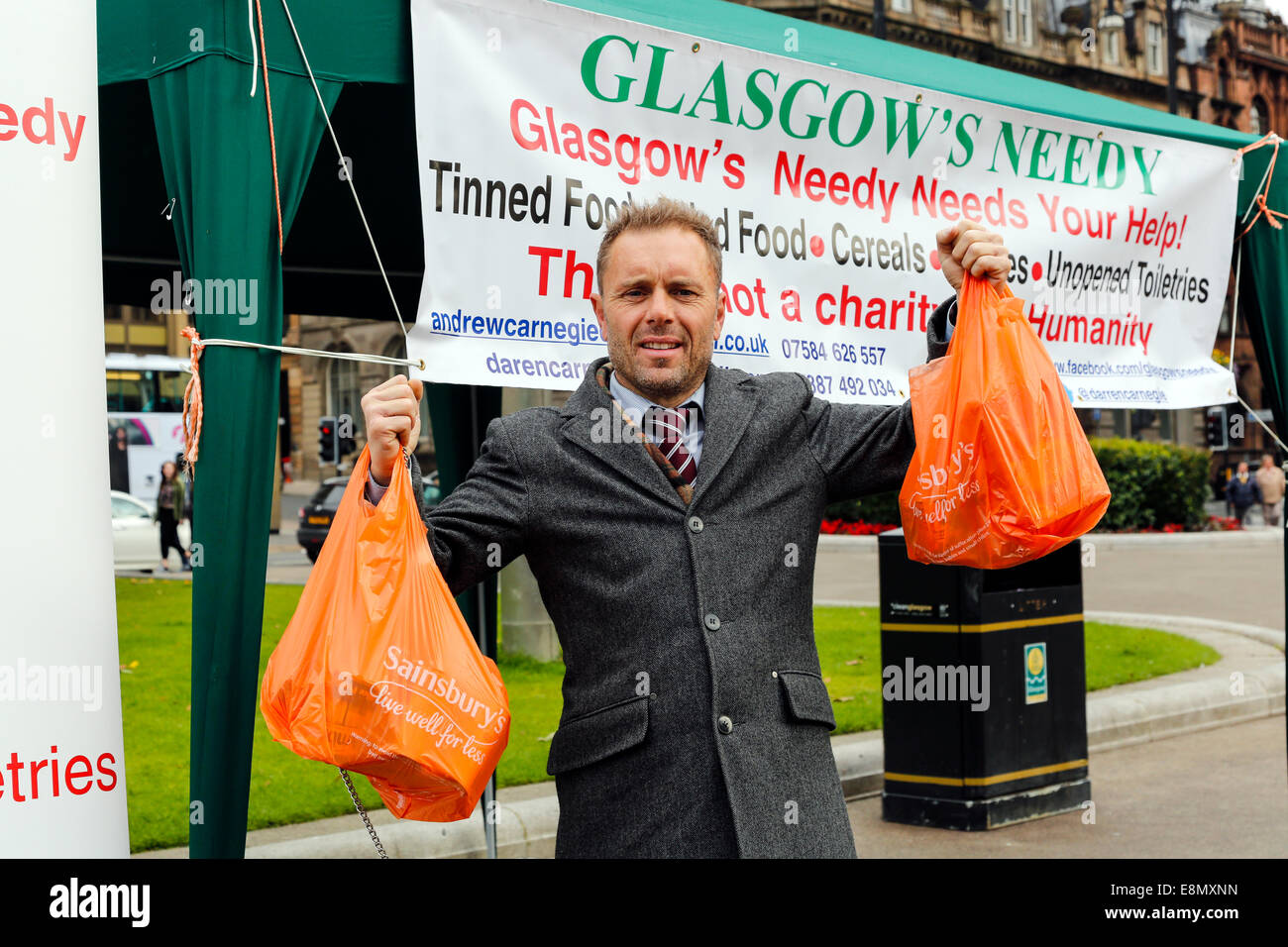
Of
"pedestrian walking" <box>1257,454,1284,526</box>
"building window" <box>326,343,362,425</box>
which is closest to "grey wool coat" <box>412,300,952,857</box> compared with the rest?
"pedestrian walking" <box>1257,454,1284,526</box>

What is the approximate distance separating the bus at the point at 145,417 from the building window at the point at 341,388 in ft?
41.3

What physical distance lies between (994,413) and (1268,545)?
76.9 feet

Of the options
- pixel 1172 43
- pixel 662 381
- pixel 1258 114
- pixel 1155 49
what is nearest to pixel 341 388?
pixel 1172 43

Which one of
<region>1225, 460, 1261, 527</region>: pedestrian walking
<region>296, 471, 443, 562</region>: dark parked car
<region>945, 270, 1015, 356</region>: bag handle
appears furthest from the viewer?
<region>1225, 460, 1261, 527</region>: pedestrian walking

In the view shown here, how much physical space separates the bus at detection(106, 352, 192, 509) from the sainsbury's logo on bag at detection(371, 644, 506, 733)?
2986cm

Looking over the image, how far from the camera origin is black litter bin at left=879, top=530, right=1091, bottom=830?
6547mm

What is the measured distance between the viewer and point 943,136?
15.1 ft

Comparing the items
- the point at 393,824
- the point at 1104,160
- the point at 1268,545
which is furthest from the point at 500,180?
the point at 1268,545

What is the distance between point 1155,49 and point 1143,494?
3243 cm

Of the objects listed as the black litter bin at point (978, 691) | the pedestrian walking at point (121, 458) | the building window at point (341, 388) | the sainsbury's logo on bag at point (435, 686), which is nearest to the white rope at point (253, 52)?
the sainsbury's logo on bag at point (435, 686)

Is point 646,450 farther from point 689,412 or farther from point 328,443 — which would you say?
point 328,443

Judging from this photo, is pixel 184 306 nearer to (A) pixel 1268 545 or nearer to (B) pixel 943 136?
(B) pixel 943 136

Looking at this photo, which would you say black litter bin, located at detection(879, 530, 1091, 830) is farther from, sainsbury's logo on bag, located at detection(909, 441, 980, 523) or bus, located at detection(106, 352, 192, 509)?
bus, located at detection(106, 352, 192, 509)
